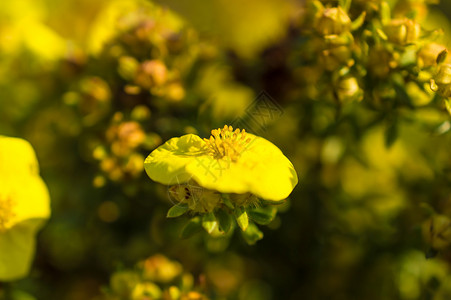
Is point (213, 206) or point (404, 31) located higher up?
point (404, 31)

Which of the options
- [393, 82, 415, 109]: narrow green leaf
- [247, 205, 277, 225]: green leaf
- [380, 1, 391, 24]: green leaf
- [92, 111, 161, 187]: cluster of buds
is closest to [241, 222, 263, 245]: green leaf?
[247, 205, 277, 225]: green leaf

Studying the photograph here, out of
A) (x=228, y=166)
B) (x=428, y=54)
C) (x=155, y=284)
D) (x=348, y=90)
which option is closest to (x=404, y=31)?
(x=428, y=54)

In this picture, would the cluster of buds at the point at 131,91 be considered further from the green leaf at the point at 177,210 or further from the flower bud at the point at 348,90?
the flower bud at the point at 348,90

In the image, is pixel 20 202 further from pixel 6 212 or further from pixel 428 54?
pixel 428 54

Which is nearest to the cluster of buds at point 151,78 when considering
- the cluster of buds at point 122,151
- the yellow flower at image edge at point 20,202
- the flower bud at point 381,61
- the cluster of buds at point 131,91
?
the cluster of buds at point 131,91

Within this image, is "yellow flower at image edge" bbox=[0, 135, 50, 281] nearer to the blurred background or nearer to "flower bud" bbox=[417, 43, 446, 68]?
the blurred background
